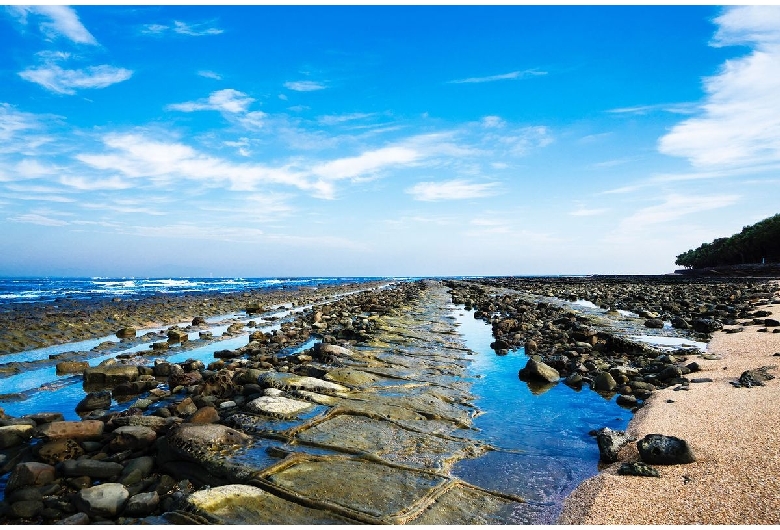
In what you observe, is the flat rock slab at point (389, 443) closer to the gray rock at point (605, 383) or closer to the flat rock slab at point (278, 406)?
the flat rock slab at point (278, 406)

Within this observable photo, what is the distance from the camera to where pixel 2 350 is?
47.5 ft

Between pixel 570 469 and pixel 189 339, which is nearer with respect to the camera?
pixel 570 469

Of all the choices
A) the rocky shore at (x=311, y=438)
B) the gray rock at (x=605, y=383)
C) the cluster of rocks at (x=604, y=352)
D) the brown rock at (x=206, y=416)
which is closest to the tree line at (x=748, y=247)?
the cluster of rocks at (x=604, y=352)

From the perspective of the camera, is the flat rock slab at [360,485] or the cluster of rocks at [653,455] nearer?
the flat rock slab at [360,485]

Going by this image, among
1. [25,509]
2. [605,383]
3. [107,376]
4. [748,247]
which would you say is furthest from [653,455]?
[748,247]

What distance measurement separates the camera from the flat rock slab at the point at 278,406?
688cm

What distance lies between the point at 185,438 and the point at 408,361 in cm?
684

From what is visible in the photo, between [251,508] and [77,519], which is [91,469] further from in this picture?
[251,508]

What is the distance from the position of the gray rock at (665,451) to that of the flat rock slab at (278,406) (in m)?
4.75

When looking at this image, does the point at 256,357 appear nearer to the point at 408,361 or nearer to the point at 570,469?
the point at 408,361

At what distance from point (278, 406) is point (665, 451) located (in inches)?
209

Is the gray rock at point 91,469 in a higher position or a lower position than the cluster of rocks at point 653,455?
lower

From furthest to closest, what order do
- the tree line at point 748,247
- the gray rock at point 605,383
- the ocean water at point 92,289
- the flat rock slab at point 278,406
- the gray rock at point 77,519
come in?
1. the tree line at point 748,247
2. the ocean water at point 92,289
3. the gray rock at point 605,383
4. the flat rock slab at point 278,406
5. the gray rock at point 77,519

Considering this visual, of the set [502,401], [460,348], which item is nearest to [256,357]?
[460,348]
